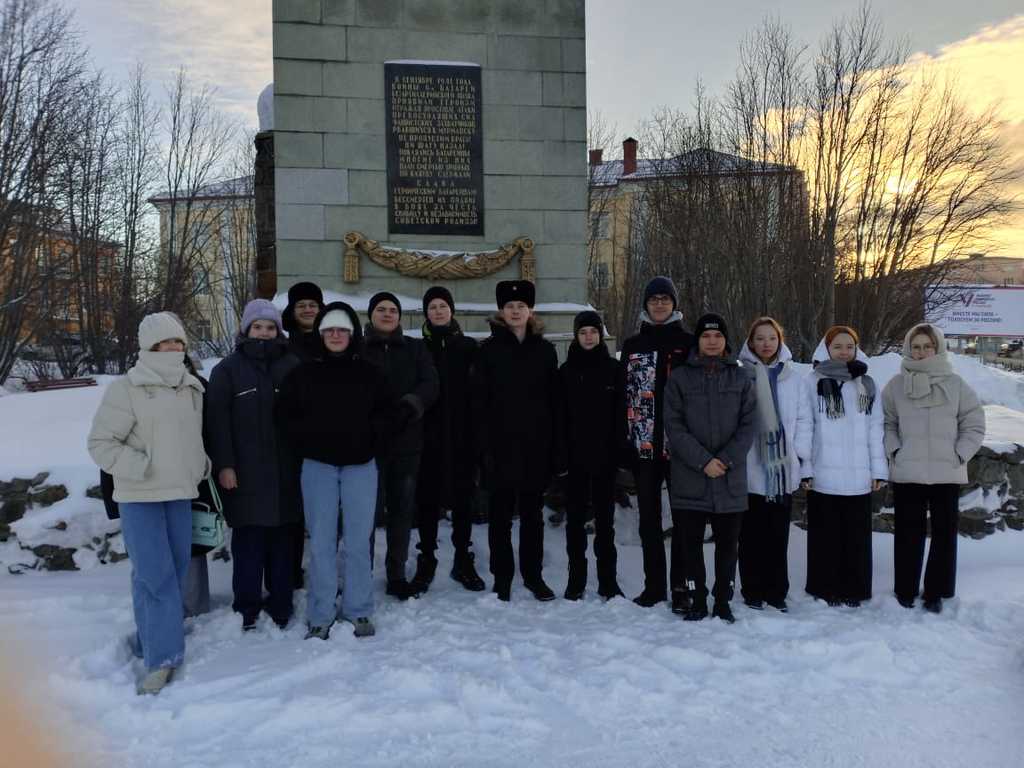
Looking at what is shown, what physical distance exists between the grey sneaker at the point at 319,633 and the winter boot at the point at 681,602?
1968 mm

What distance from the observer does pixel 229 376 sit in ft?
13.2

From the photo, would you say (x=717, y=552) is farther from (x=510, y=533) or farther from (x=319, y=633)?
(x=319, y=633)

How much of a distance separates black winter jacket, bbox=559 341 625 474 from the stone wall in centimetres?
266

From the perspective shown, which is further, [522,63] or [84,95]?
[84,95]

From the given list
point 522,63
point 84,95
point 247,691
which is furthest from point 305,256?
point 84,95

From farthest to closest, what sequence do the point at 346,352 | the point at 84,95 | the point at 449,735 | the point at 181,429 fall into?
the point at 84,95 → the point at 346,352 → the point at 181,429 → the point at 449,735

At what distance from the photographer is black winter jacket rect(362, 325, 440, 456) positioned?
454 cm

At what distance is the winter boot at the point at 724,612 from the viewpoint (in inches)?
167

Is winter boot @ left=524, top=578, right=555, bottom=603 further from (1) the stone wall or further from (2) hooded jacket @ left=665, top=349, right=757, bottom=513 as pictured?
(1) the stone wall

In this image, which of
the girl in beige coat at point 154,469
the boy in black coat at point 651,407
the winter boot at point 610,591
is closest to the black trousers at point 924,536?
the boy in black coat at point 651,407

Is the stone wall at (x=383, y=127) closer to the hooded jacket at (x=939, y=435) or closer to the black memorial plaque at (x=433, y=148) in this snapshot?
the black memorial plaque at (x=433, y=148)

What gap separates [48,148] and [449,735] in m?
13.9

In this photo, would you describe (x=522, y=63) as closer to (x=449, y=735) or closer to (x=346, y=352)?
(x=346, y=352)

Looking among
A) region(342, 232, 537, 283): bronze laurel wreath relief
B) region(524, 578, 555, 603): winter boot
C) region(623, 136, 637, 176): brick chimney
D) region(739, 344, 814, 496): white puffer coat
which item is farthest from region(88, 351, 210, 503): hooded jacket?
region(623, 136, 637, 176): brick chimney
